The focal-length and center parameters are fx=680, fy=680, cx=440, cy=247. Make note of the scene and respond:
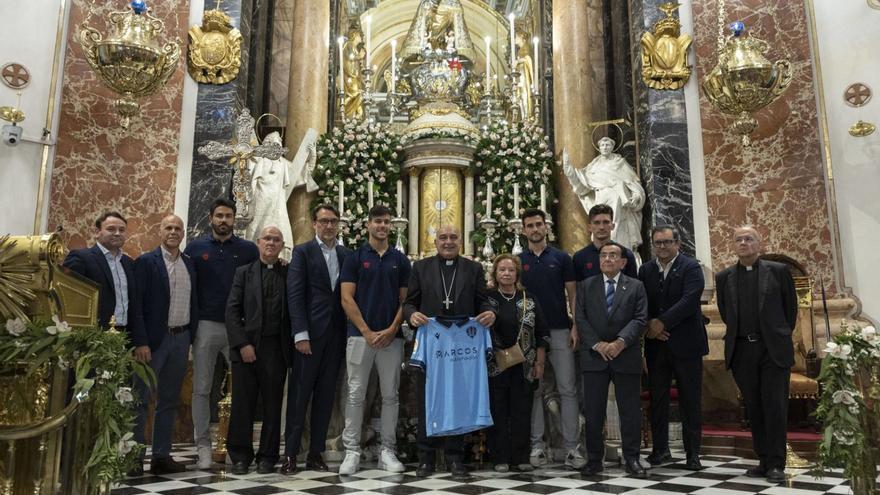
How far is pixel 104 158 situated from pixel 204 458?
411 cm

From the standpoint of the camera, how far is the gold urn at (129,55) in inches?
262

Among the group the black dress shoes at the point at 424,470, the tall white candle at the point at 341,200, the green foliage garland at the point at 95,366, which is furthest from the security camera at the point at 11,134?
the black dress shoes at the point at 424,470

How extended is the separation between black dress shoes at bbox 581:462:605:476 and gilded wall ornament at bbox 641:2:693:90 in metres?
5.14

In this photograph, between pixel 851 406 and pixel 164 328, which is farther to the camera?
pixel 164 328

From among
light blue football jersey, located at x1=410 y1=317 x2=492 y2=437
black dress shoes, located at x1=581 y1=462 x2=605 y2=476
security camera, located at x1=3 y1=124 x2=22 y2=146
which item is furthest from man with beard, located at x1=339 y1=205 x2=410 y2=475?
security camera, located at x1=3 y1=124 x2=22 y2=146

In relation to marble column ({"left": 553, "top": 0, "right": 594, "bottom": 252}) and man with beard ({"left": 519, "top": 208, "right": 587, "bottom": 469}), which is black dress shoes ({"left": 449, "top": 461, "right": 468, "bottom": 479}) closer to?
man with beard ({"left": 519, "top": 208, "right": 587, "bottom": 469})

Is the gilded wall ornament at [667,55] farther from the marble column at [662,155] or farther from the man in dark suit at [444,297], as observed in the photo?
the man in dark suit at [444,297]

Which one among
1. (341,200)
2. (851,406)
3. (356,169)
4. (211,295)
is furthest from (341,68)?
(851,406)

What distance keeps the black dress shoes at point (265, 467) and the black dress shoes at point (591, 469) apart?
2.07 m

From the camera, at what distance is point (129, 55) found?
21.9ft

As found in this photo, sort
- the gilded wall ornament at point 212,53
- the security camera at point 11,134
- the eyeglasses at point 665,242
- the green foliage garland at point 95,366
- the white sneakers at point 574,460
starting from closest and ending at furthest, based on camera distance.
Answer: the green foliage garland at point 95,366
the white sneakers at point 574,460
the eyeglasses at point 665,242
the security camera at point 11,134
the gilded wall ornament at point 212,53

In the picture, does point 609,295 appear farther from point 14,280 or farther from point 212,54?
point 212,54

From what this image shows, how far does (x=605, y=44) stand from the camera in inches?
384

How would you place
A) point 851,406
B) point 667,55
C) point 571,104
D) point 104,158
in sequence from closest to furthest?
point 851,406 → point 104,158 → point 667,55 → point 571,104
